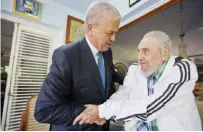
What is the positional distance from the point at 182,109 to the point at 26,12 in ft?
6.73

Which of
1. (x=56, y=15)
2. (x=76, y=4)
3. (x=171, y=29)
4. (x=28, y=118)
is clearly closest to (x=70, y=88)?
(x=171, y=29)

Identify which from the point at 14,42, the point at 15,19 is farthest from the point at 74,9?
the point at 14,42

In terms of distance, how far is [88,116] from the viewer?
63 cm

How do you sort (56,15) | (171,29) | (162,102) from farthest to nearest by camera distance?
(56,15) → (171,29) → (162,102)

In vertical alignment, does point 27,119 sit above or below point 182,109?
below

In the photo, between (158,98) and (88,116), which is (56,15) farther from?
(158,98)

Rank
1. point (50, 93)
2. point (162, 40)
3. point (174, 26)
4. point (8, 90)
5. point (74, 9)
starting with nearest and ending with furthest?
point (50, 93), point (162, 40), point (174, 26), point (8, 90), point (74, 9)

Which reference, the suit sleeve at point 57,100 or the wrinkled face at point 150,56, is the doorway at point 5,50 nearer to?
the suit sleeve at point 57,100

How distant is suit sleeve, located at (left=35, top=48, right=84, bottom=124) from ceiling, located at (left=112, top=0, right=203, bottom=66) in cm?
62

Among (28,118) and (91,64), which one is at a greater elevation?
(91,64)

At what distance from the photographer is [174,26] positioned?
921mm

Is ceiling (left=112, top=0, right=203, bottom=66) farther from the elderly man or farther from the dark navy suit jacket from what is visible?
the dark navy suit jacket

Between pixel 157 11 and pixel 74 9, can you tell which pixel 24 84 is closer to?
pixel 74 9

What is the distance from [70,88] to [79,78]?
7cm
